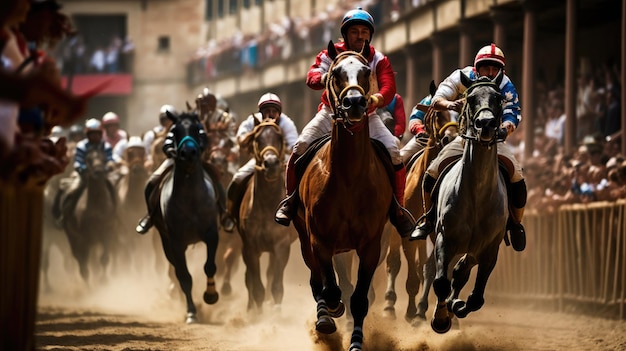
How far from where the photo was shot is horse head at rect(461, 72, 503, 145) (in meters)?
11.8

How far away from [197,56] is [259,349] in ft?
177

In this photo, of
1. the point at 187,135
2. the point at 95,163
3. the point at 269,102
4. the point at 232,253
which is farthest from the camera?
the point at 95,163

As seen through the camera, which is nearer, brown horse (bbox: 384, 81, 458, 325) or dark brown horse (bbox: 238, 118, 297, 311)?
brown horse (bbox: 384, 81, 458, 325)

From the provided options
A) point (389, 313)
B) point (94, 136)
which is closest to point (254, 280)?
point (389, 313)

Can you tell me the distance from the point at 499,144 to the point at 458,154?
0.38 meters

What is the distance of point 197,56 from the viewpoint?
6681 cm

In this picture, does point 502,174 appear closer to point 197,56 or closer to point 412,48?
point 412,48

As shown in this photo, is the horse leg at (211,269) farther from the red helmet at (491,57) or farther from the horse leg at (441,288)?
the red helmet at (491,57)

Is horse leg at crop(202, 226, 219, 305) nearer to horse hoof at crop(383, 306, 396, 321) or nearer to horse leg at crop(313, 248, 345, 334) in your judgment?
horse hoof at crop(383, 306, 396, 321)

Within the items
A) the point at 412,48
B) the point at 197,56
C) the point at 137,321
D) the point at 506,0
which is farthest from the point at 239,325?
the point at 197,56

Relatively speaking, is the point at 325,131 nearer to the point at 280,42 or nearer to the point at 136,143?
the point at 136,143

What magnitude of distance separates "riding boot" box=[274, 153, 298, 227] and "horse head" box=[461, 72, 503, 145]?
1.47 m

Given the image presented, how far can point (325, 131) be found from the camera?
41.5ft

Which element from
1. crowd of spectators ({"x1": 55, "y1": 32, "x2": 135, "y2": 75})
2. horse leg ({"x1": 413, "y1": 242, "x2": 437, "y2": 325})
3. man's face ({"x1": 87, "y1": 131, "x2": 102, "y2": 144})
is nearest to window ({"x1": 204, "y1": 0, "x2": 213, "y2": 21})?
crowd of spectators ({"x1": 55, "y1": 32, "x2": 135, "y2": 75})
